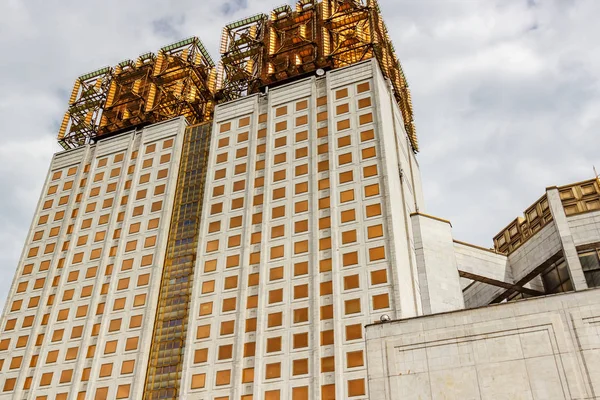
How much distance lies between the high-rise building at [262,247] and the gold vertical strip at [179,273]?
0.16m

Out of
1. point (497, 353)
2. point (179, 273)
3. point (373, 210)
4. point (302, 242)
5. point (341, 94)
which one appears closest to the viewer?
point (497, 353)

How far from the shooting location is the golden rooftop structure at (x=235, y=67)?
245 ft

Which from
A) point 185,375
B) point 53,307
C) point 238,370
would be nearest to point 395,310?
point 238,370

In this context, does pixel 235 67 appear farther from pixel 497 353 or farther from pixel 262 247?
pixel 497 353

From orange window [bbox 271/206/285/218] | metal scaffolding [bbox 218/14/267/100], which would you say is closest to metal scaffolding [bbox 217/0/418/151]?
metal scaffolding [bbox 218/14/267/100]

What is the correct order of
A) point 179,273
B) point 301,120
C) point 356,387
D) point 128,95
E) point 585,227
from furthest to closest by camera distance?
point 128,95 → point 301,120 → point 179,273 → point 585,227 → point 356,387

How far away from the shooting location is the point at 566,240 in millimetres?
55031

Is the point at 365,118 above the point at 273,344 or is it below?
above

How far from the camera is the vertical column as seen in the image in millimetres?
53438

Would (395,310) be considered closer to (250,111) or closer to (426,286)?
(426,286)

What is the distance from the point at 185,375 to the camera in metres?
52.0

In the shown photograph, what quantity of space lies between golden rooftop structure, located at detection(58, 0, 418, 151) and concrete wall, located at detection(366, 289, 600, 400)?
46533mm

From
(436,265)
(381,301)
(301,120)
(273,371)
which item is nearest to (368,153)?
(301,120)

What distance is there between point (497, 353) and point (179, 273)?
37436mm
